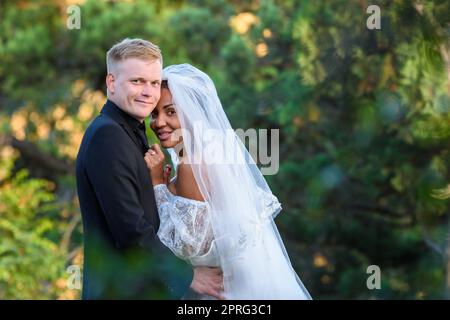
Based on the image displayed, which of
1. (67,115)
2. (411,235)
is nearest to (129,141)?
(411,235)

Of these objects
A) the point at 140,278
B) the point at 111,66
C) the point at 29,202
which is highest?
the point at 111,66

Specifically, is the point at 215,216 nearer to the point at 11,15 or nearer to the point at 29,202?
the point at 29,202

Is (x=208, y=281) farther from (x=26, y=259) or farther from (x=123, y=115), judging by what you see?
(x=26, y=259)

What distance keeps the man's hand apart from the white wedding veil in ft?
0.09

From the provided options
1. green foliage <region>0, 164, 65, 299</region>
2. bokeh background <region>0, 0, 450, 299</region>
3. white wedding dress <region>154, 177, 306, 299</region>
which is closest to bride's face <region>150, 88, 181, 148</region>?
white wedding dress <region>154, 177, 306, 299</region>

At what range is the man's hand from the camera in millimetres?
3582

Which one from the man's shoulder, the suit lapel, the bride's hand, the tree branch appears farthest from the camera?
the tree branch

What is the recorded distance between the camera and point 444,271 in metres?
8.44

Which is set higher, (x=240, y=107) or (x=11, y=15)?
(x=11, y=15)

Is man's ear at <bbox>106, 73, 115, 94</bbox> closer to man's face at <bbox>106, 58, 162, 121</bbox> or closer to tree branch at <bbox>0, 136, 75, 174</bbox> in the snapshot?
man's face at <bbox>106, 58, 162, 121</bbox>

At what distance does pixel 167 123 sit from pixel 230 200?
0.38 m

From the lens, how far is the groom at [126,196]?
3312mm
